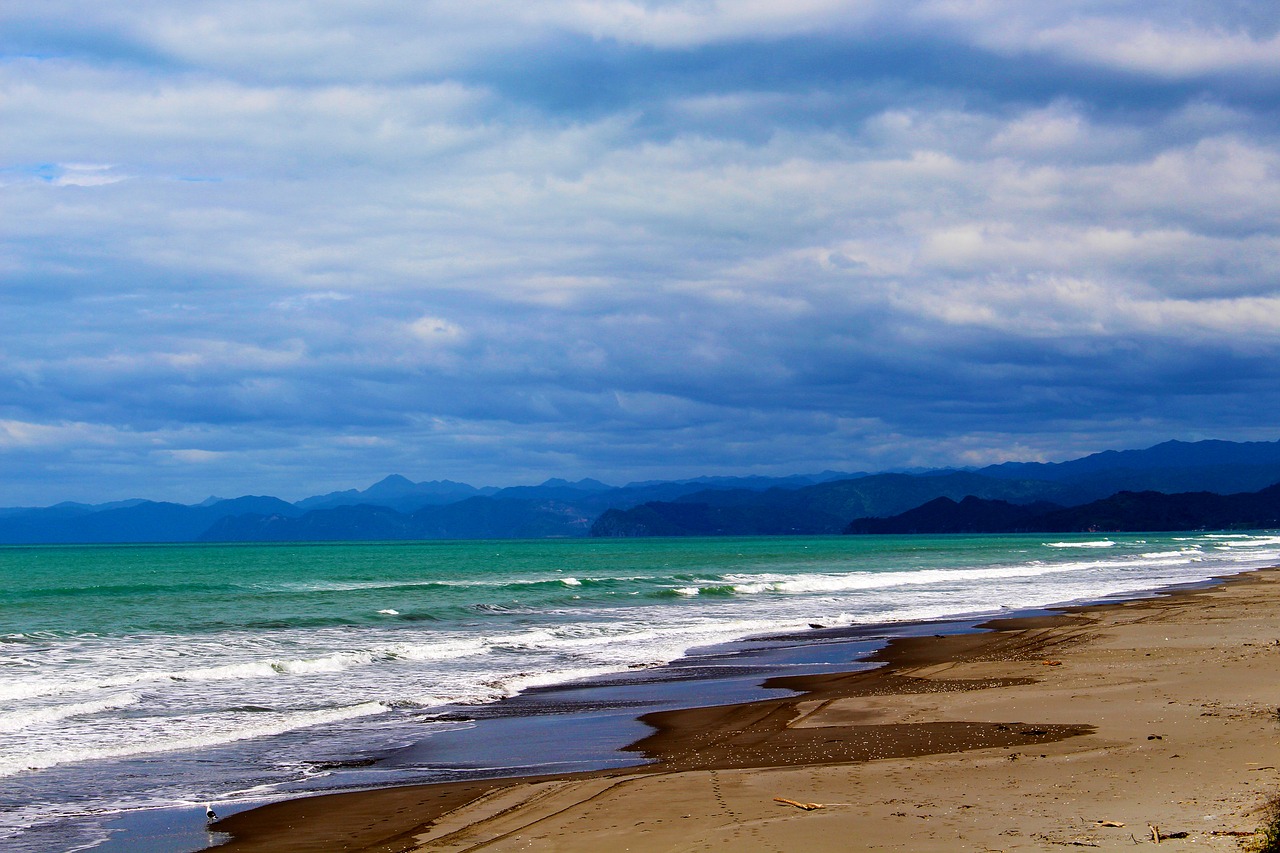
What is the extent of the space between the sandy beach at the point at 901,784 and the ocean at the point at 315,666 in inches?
47.7

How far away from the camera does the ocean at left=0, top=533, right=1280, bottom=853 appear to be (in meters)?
11.1

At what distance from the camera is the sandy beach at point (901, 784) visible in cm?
745

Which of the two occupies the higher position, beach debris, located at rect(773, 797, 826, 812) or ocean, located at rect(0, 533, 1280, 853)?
beach debris, located at rect(773, 797, 826, 812)

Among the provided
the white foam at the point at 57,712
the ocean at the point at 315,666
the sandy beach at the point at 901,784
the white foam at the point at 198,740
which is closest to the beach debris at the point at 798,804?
the sandy beach at the point at 901,784

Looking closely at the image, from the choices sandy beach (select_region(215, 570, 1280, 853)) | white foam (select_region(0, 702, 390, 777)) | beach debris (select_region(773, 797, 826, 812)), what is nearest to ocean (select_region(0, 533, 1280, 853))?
white foam (select_region(0, 702, 390, 777))

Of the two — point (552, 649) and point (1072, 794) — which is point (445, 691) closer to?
point (552, 649)

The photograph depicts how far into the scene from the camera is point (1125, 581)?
48.9 meters

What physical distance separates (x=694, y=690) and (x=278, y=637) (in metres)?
13.8

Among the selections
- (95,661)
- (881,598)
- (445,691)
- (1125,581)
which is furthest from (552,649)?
(1125,581)

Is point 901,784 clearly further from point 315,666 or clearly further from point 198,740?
point 315,666

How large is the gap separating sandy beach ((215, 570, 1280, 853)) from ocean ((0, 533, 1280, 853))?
3.98 ft

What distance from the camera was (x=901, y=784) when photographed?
29.5ft

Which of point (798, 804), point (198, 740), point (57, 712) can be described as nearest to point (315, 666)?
point (57, 712)

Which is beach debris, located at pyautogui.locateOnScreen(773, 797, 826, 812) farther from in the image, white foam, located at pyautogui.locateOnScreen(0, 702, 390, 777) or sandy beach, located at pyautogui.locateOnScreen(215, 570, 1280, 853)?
white foam, located at pyautogui.locateOnScreen(0, 702, 390, 777)
